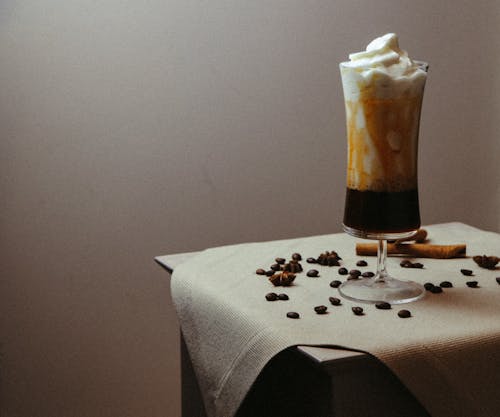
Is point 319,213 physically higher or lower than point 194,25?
lower

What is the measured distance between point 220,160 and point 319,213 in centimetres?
42

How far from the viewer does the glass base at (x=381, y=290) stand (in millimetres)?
1166

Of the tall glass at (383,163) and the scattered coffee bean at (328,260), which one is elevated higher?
the tall glass at (383,163)

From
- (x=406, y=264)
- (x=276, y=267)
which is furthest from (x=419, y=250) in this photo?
(x=276, y=267)

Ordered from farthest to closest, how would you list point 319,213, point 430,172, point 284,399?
point 430,172 → point 319,213 → point 284,399

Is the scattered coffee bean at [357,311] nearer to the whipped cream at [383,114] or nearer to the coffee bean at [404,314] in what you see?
the coffee bean at [404,314]

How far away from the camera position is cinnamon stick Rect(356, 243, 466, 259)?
1.42 m

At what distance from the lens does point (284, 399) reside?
112cm

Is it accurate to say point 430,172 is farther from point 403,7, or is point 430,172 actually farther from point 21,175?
point 21,175

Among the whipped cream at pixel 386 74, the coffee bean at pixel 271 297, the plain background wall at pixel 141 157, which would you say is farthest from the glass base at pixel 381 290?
the plain background wall at pixel 141 157

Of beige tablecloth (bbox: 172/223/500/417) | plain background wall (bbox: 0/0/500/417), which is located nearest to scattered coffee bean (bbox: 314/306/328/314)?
beige tablecloth (bbox: 172/223/500/417)

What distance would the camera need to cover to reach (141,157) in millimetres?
2291

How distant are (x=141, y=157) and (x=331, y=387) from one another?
1.45m

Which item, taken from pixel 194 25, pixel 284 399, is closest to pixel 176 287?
pixel 284 399
